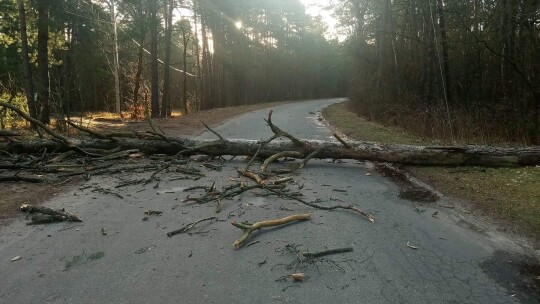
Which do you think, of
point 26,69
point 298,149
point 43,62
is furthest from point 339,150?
point 26,69

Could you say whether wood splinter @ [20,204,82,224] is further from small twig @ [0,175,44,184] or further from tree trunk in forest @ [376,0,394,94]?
tree trunk in forest @ [376,0,394,94]

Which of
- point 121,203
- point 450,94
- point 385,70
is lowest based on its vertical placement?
point 121,203

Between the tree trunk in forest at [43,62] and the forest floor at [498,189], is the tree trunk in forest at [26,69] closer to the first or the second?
the tree trunk in forest at [43,62]

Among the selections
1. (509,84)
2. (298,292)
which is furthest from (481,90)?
(298,292)

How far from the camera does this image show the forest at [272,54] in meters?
12.3

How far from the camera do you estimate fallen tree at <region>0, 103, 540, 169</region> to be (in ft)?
27.0

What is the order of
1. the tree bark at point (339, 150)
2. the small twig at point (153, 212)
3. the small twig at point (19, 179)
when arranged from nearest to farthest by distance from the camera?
1. the small twig at point (153, 212)
2. the small twig at point (19, 179)
3. the tree bark at point (339, 150)

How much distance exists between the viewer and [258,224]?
15.8ft

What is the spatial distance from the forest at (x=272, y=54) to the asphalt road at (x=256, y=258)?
738cm

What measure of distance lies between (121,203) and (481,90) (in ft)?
48.1

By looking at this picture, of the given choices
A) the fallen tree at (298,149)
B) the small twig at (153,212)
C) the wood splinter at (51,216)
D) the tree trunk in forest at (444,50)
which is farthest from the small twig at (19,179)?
the tree trunk in forest at (444,50)

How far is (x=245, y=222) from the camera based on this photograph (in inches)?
198

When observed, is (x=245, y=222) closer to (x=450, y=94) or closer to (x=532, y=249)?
(x=532, y=249)

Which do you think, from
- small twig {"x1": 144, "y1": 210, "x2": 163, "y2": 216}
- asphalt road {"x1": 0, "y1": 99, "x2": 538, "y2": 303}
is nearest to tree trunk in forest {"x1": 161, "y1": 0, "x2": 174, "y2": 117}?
asphalt road {"x1": 0, "y1": 99, "x2": 538, "y2": 303}
